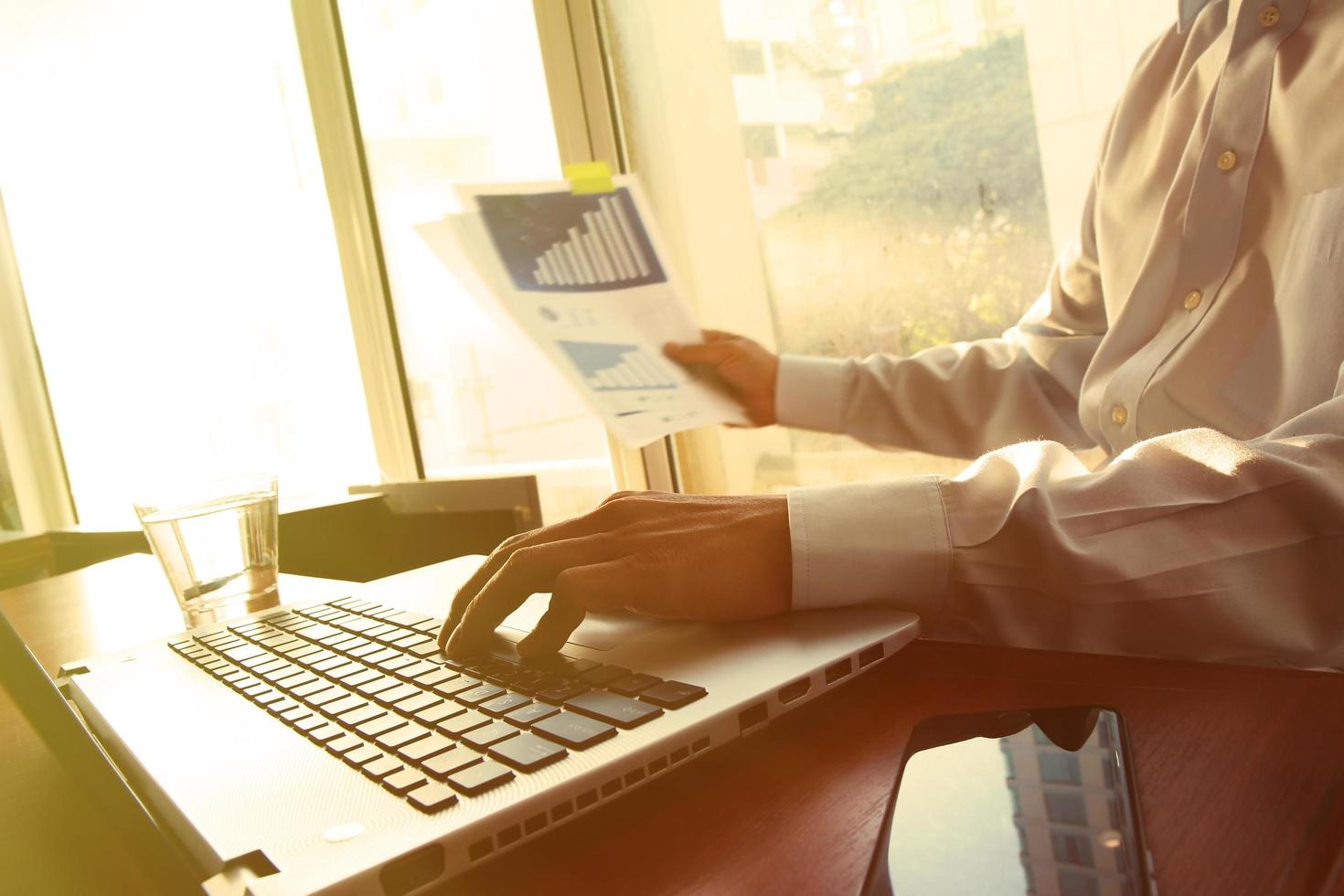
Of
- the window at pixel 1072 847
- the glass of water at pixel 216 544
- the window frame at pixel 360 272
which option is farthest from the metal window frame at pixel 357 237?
the window at pixel 1072 847

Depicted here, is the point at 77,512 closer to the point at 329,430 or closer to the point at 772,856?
the point at 329,430

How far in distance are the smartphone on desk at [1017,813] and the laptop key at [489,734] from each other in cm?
15

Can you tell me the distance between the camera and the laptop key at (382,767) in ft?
1.16

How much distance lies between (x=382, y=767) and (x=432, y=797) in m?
0.05

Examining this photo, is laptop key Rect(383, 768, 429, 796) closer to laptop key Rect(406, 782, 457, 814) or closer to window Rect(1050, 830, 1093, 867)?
laptop key Rect(406, 782, 457, 814)

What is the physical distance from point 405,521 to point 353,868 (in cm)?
127

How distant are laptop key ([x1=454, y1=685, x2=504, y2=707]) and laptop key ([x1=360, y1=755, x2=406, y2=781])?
0.05m

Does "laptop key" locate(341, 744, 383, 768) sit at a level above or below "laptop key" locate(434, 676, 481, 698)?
above

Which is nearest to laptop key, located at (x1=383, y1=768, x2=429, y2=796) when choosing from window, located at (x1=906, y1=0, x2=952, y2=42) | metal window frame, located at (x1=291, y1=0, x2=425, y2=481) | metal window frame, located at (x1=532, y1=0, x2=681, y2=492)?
window, located at (x1=906, y1=0, x2=952, y2=42)

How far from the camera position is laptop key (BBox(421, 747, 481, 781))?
1.12 ft

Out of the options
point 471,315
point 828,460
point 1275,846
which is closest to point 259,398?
point 471,315

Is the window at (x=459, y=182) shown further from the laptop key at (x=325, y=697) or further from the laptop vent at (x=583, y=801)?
the laptop vent at (x=583, y=801)

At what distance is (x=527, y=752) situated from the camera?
347 millimetres

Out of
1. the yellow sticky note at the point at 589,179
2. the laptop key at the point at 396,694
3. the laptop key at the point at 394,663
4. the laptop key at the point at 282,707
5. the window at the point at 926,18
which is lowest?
the laptop key at the point at 394,663
